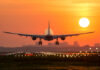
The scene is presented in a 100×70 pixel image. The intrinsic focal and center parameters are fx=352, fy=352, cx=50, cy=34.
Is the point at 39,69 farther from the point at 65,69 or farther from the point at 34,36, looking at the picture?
the point at 34,36

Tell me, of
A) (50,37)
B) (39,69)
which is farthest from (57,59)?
(50,37)

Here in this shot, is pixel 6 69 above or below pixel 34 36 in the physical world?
below

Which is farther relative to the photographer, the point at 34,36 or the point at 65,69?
the point at 34,36

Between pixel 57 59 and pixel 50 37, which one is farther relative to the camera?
pixel 50 37

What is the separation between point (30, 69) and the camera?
58562mm

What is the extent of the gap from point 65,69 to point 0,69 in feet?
36.0

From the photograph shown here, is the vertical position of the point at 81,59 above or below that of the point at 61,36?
below

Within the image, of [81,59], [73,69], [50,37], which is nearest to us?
[73,69]

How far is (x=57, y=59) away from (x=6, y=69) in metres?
27.8

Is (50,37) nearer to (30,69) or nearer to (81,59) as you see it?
(81,59)

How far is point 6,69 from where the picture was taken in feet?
194

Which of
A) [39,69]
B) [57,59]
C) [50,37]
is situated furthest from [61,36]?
[39,69]

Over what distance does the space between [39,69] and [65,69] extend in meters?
4.43

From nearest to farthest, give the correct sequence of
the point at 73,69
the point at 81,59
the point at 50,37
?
the point at 73,69 < the point at 81,59 < the point at 50,37
